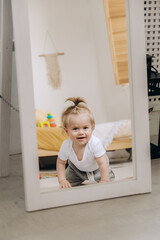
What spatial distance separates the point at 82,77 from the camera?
2.04 m

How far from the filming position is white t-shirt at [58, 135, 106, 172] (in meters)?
2.00

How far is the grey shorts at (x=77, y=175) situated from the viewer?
2.01 meters

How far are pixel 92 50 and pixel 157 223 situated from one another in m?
0.94

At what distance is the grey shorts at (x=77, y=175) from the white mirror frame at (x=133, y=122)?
0.12 ft

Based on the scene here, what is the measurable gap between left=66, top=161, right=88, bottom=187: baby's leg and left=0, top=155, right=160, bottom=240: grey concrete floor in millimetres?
123

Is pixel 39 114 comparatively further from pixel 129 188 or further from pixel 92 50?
pixel 129 188

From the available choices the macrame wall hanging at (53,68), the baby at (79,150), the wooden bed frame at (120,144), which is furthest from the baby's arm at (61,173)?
the macrame wall hanging at (53,68)

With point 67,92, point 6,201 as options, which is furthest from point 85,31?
point 6,201

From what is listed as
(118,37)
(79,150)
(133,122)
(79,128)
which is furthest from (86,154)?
(118,37)

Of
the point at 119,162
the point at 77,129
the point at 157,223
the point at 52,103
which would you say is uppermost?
the point at 52,103

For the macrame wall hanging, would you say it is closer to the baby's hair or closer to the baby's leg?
the baby's hair

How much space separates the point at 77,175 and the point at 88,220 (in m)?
0.28

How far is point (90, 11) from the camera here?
80.5 inches

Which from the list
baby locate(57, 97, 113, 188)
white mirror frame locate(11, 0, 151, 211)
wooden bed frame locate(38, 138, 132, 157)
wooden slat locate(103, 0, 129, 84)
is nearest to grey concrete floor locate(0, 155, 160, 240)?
white mirror frame locate(11, 0, 151, 211)
